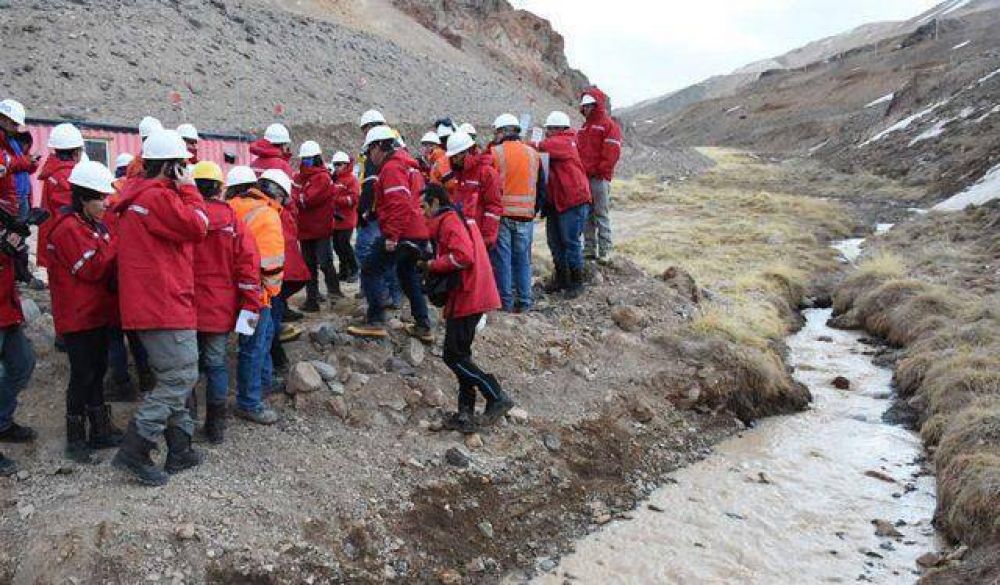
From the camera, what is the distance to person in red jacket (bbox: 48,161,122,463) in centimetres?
495

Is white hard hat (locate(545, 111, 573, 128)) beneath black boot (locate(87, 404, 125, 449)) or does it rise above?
above

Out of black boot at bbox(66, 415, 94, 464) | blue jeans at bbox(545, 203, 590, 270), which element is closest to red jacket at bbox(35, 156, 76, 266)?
black boot at bbox(66, 415, 94, 464)

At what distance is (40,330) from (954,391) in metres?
→ 8.86

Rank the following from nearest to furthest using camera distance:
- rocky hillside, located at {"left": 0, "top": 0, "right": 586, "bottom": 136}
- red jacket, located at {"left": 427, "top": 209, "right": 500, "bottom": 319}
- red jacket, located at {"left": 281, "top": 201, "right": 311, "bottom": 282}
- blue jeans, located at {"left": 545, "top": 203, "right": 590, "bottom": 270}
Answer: red jacket, located at {"left": 427, "top": 209, "right": 500, "bottom": 319} < red jacket, located at {"left": 281, "top": 201, "right": 311, "bottom": 282} < blue jeans, located at {"left": 545, "top": 203, "right": 590, "bottom": 270} < rocky hillside, located at {"left": 0, "top": 0, "right": 586, "bottom": 136}

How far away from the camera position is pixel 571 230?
30.0 ft

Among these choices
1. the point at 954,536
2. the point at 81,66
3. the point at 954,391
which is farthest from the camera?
the point at 81,66

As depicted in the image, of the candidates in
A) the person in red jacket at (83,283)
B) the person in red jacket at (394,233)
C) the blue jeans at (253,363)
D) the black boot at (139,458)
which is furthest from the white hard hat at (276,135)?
the black boot at (139,458)

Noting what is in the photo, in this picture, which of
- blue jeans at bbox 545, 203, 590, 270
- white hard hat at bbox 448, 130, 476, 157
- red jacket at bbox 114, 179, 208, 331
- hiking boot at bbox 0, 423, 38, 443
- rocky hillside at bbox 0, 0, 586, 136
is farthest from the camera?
rocky hillside at bbox 0, 0, 586, 136

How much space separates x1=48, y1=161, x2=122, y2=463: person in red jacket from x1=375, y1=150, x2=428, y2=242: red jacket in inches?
93.7

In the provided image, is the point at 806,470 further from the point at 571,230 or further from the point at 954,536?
the point at 571,230

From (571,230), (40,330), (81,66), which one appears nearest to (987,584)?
(571,230)

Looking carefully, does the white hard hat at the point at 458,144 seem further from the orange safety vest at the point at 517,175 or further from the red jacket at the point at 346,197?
the red jacket at the point at 346,197

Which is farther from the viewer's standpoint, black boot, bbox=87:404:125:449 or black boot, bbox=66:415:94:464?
black boot, bbox=87:404:125:449

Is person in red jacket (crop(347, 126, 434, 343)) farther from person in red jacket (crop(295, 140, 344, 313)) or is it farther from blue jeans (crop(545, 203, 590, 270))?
blue jeans (crop(545, 203, 590, 270))
